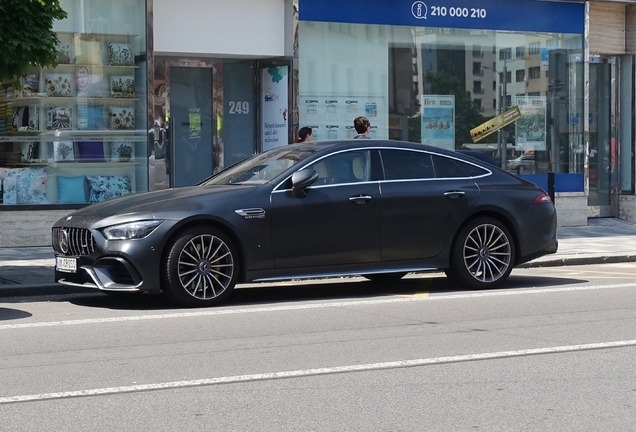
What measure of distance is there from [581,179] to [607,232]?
1618 mm

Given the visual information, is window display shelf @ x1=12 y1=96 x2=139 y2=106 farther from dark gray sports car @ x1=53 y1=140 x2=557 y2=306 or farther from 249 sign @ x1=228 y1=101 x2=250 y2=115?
dark gray sports car @ x1=53 y1=140 x2=557 y2=306

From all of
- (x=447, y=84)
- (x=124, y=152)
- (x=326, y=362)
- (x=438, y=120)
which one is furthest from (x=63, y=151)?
(x=326, y=362)

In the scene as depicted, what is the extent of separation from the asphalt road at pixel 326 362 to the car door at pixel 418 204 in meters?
0.53

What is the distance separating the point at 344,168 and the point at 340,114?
7.52 metres

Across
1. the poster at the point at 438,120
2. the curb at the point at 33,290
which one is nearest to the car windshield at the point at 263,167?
the curb at the point at 33,290

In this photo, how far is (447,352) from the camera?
25.5ft

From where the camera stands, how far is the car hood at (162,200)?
10.0 meters

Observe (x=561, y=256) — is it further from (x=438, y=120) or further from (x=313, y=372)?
(x=313, y=372)

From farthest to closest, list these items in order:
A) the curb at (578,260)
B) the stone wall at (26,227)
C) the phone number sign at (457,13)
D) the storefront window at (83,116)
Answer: the phone number sign at (457,13) < the storefront window at (83,116) < the stone wall at (26,227) < the curb at (578,260)

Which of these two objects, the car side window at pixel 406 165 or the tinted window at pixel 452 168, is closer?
the car side window at pixel 406 165

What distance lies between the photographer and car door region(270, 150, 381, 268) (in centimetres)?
1045

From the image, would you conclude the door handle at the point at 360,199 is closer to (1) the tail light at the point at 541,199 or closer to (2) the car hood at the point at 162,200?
(2) the car hood at the point at 162,200

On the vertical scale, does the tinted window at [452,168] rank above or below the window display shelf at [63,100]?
below

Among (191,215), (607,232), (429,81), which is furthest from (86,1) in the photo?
(607,232)
